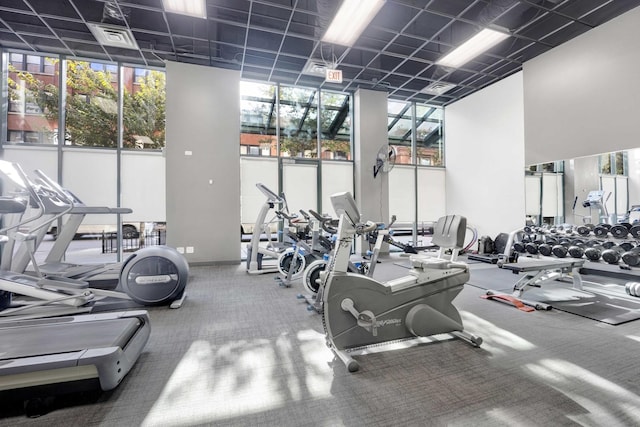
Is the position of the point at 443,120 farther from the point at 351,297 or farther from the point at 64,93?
the point at 64,93

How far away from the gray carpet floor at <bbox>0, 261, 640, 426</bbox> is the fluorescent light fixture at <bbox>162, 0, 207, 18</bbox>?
171 inches

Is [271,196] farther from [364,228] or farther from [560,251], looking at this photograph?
[560,251]

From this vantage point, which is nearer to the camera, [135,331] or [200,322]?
[135,331]

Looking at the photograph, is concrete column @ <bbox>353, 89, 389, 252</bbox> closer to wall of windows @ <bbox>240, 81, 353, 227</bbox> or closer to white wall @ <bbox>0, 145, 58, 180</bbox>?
wall of windows @ <bbox>240, 81, 353, 227</bbox>

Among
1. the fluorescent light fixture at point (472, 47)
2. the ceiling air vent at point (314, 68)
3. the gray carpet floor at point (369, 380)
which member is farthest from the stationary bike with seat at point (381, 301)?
the ceiling air vent at point (314, 68)

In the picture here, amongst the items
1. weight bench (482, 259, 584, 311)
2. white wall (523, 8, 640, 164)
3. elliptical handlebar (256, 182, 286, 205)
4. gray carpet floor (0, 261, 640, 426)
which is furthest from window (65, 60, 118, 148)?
white wall (523, 8, 640, 164)

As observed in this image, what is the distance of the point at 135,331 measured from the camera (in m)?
2.24

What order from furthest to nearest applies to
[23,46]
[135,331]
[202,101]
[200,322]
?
[202,101]
[23,46]
[200,322]
[135,331]

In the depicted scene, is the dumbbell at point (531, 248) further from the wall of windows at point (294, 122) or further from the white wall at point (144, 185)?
the white wall at point (144, 185)

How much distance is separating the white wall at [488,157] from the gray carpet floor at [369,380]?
164 inches

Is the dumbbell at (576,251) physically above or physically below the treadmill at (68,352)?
above

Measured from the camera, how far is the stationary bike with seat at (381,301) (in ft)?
7.48

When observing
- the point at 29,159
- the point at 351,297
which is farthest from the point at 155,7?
the point at 351,297

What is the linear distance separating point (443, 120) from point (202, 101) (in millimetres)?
6586
